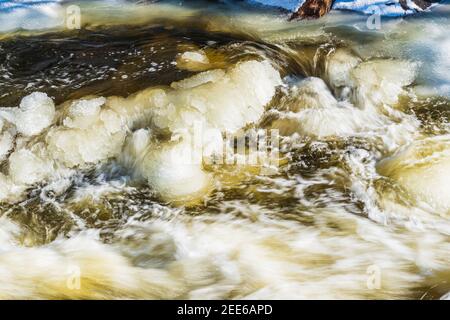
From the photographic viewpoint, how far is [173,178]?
4727 millimetres

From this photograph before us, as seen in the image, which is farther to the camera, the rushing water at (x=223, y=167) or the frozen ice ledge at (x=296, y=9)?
the frozen ice ledge at (x=296, y=9)

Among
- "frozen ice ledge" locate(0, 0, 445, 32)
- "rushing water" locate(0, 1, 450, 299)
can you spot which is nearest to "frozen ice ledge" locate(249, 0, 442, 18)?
"frozen ice ledge" locate(0, 0, 445, 32)

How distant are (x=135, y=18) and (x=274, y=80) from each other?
10.6 ft

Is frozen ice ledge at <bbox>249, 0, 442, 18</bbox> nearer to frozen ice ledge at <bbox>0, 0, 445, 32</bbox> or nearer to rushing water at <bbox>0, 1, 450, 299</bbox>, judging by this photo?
frozen ice ledge at <bbox>0, 0, 445, 32</bbox>

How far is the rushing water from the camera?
12.6 feet

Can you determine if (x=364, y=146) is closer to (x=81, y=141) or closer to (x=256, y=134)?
(x=256, y=134)

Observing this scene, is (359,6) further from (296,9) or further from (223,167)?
(223,167)

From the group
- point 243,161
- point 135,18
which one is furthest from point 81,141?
point 135,18

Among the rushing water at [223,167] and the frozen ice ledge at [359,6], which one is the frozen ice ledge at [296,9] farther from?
the rushing water at [223,167]

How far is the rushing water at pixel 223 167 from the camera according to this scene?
12.6ft

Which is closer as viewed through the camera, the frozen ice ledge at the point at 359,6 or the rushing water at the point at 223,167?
the rushing water at the point at 223,167

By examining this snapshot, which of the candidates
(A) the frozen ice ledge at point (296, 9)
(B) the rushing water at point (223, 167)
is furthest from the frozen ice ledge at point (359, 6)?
(B) the rushing water at point (223, 167)

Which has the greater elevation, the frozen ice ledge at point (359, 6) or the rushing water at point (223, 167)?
the frozen ice ledge at point (359, 6)

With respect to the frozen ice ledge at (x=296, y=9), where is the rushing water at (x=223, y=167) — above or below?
below
